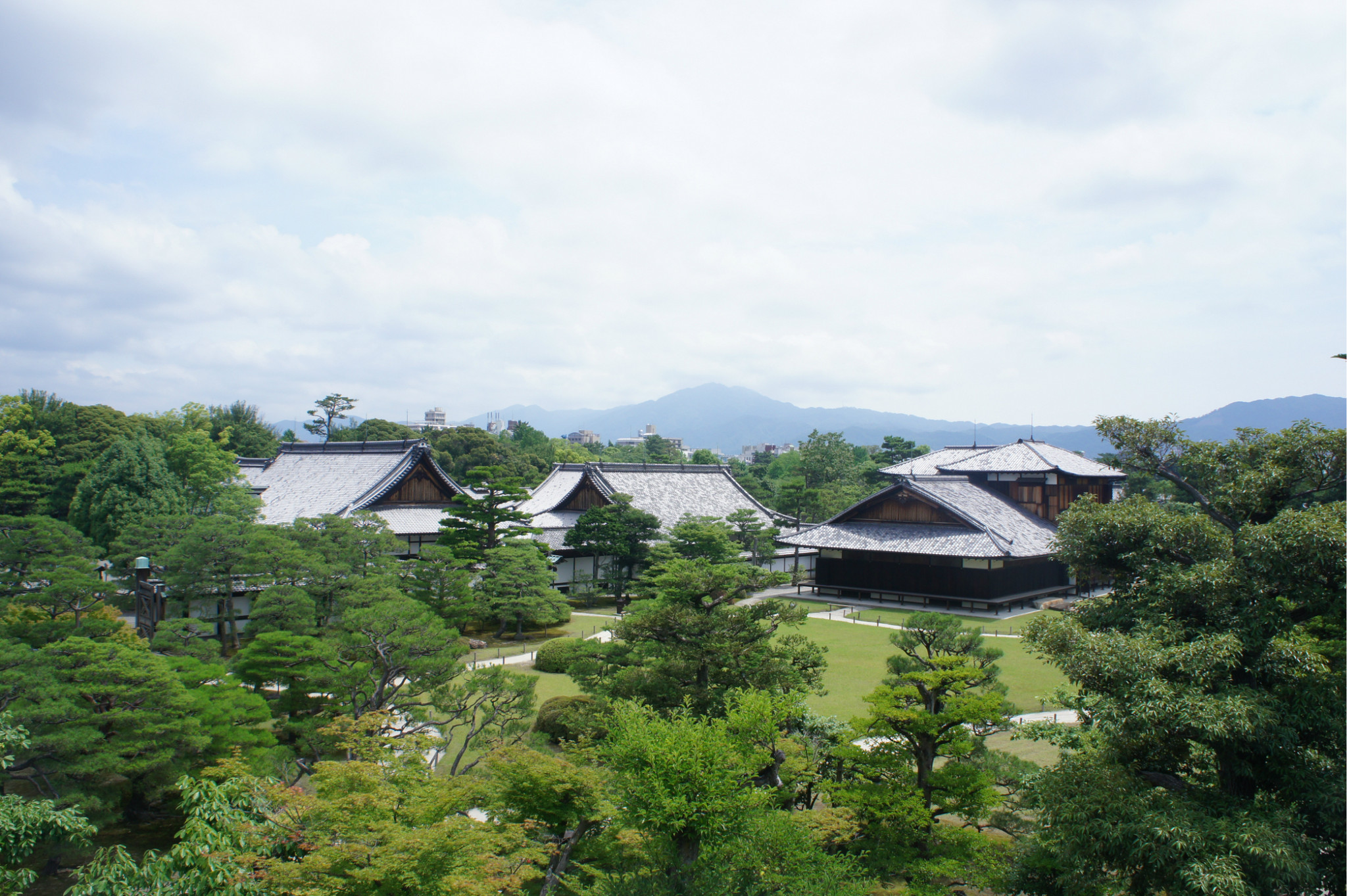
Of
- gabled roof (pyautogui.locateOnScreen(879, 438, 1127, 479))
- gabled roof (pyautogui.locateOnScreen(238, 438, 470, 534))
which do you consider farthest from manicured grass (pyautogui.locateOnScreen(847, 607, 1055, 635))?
gabled roof (pyautogui.locateOnScreen(238, 438, 470, 534))

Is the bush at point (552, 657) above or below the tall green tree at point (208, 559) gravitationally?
below

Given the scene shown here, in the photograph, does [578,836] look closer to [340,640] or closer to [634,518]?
[340,640]

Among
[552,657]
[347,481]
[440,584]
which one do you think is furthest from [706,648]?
[347,481]

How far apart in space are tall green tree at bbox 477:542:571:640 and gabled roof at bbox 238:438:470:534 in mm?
4591

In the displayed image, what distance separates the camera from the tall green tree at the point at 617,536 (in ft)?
105

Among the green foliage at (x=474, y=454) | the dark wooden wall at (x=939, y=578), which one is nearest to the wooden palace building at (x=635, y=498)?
the dark wooden wall at (x=939, y=578)

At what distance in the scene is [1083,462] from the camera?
37.6m

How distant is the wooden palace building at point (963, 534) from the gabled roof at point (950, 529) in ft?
0.18

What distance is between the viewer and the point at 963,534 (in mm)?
31203

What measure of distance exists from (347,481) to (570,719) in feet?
80.5

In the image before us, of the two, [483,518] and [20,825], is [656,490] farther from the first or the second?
[20,825]

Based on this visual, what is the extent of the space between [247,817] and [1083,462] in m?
39.2

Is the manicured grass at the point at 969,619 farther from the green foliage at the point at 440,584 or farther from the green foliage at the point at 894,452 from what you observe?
the green foliage at the point at 894,452

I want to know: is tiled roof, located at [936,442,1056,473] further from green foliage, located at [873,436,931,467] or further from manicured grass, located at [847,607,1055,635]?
green foliage, located at [873,436,931,467]
